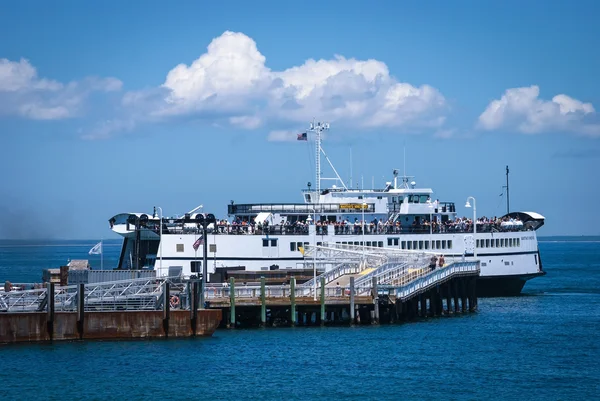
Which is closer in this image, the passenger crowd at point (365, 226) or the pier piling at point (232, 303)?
the pier piling at point (232, 303)

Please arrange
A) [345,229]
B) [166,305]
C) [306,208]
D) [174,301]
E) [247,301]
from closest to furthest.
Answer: [166,305], [174,301], [247,301], [345,229], [306,208]

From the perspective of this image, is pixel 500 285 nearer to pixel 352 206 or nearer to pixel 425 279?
pixel 352 206

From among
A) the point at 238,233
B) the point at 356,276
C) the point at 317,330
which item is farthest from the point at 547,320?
the point at 238,233

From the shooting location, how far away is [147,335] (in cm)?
4891

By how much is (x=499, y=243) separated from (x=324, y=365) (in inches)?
1431

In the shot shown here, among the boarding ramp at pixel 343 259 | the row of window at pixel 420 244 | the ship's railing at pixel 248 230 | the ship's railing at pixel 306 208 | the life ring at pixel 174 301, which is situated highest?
the ship's railing at pixel 306 208

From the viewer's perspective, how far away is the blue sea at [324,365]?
40.2 meters

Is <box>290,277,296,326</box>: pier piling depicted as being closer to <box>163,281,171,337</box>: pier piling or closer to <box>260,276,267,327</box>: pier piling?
<box>260,276,267,327</box>: pier piling

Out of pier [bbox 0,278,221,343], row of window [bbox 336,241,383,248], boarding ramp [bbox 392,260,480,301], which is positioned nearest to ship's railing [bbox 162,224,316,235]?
row of window [bbox 336,241,383,248]

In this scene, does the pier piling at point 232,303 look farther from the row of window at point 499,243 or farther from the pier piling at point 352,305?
the row of window at point 499,243

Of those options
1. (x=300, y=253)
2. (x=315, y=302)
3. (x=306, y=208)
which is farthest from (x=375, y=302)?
(x=306, y=208)

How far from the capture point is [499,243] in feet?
259

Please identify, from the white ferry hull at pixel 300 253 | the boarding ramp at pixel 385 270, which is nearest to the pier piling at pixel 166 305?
the boarding ramp at pixel 385 270

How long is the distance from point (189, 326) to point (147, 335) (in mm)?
2011
